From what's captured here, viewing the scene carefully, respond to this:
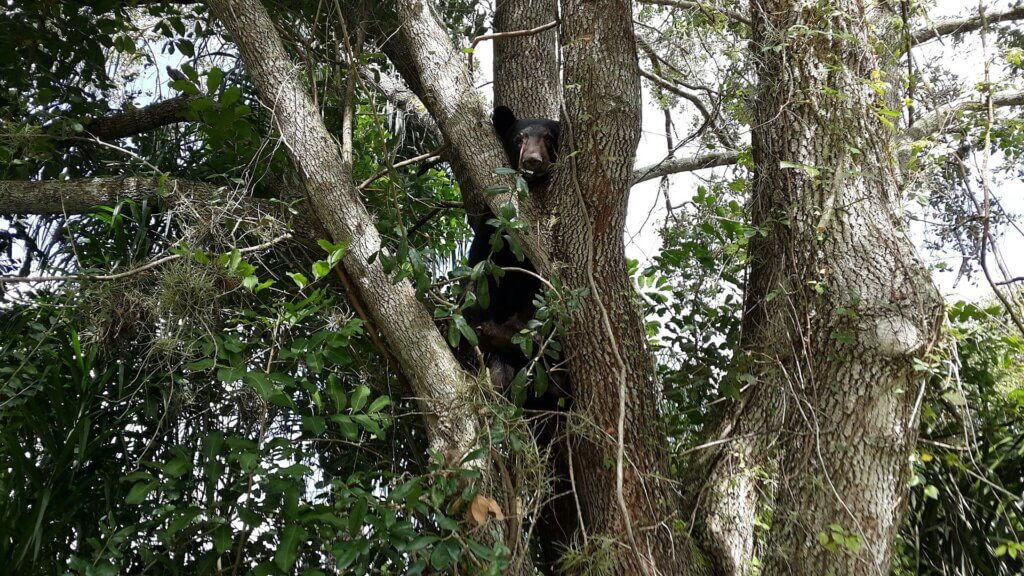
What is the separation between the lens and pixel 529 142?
11.0 feet

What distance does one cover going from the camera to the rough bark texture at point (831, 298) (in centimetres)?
239

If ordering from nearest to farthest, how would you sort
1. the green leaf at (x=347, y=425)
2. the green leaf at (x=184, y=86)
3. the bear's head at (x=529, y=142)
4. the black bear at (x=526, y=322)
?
1. the green leaf at (x=347, y=425)
2. the black bear at (x=526, y=322)
3. the bear's head at (x=529, y=142)
4. the green leaf at (x=184, y=86)

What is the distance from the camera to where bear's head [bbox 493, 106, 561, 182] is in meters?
3.19

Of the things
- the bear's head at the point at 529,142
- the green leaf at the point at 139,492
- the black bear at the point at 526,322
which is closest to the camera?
the green leaf at the point at 139,492

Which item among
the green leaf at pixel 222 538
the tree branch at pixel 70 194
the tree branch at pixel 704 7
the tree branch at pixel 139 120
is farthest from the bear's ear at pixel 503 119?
the green leaf at pixel 222 538

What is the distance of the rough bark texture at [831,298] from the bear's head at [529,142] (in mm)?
816

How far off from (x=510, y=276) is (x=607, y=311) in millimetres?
1109

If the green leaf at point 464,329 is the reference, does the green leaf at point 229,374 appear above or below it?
below

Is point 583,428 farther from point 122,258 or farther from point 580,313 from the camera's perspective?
point 122,258

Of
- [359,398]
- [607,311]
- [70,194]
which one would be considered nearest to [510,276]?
[607,311]

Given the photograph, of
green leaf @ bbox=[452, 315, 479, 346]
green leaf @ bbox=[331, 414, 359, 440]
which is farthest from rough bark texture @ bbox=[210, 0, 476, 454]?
green leaf @ bbox=[331, 414, 359, 440]

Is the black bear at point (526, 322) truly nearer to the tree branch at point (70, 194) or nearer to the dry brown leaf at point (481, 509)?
the dry brown leaf at point (481, 509)

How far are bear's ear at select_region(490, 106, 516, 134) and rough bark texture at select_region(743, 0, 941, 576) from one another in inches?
45.4

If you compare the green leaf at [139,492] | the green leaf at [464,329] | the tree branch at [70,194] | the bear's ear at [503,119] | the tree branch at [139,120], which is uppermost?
the tree branch at [139,120]
